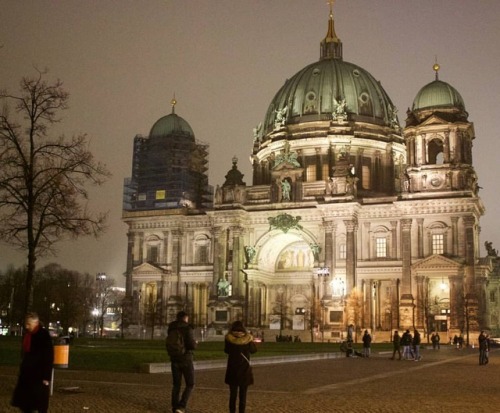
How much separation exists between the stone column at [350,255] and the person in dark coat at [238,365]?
69699 millimetres

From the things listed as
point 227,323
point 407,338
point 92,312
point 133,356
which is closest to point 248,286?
point 227,323

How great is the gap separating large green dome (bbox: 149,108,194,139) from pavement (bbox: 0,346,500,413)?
92.6 metres

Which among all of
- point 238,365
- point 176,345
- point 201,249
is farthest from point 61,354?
point 201,249

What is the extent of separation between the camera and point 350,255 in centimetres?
8594

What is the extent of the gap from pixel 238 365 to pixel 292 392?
592cm

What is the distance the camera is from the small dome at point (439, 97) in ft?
286

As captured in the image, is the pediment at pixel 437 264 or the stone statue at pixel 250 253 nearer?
the pediment at pixel 437 264

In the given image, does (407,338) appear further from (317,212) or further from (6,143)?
(317,212)

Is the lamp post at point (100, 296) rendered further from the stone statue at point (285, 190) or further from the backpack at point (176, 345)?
the backpack at point (176, 345)

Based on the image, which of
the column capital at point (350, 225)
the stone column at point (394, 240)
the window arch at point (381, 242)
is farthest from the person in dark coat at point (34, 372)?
the window arch at point (381, 242)

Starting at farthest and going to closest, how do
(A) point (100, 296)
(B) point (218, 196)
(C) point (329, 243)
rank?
(A) point (100, 296), (B) point (218, 196), (C) point (329, 243)

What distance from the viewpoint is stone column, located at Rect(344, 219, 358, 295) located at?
85.3 m

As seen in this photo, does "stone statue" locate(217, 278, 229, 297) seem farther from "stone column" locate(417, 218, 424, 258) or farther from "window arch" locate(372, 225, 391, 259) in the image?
"stone column" locate(417, 218, 424, 258)

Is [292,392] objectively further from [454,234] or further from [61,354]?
[454,234]
